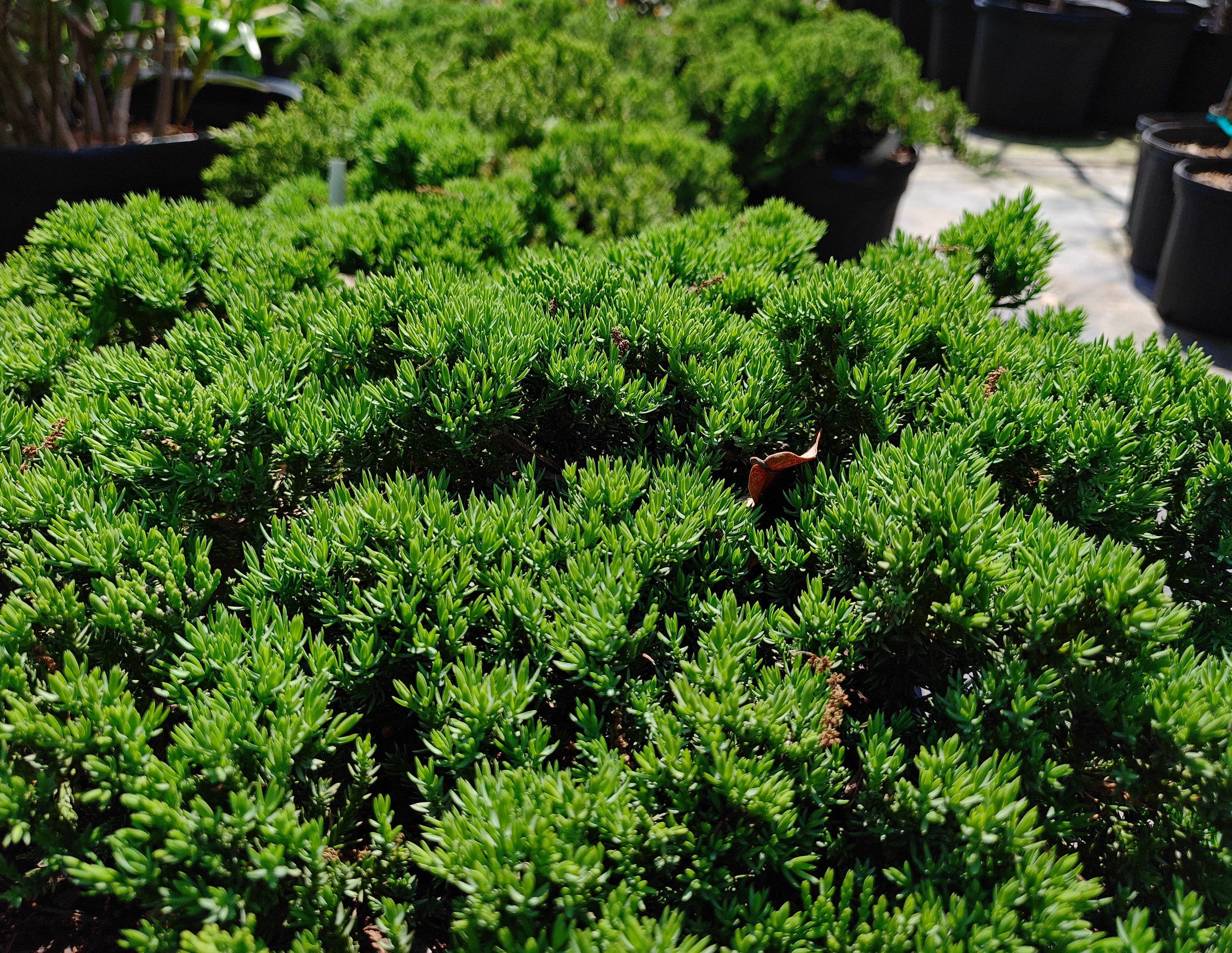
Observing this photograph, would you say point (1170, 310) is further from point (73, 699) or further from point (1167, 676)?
point (73, 699)

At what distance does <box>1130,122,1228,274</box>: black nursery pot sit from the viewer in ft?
18.5

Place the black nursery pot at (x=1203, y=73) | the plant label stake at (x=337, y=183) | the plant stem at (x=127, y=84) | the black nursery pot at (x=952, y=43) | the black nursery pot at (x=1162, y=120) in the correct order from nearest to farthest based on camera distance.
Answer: the plant label stake at (x=337, y=183)
the plant stem at (x=127, y=84)
the black nursery pot at (x=1162, y=120)
the black nursery pot at (x=1203, y=73)
the black nursery pot at (x=952, y=43)

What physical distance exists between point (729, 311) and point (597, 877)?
1.39m

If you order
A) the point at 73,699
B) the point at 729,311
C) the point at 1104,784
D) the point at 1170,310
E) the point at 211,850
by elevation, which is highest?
the point at 729,311

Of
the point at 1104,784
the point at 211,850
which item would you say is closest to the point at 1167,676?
the point at 1104,784

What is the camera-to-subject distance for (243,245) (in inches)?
101

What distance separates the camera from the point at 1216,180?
5152 mm

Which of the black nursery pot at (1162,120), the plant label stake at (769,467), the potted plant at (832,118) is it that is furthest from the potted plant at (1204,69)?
the plant label stake at (769,467)

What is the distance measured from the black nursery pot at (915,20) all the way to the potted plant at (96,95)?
30.1ft

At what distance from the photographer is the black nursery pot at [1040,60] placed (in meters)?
8.62

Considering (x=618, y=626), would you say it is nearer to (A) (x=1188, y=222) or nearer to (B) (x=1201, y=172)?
(A) (x=1188, y=222)

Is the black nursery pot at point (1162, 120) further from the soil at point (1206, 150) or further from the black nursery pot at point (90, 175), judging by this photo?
the black nursery pot at point (90, 175)

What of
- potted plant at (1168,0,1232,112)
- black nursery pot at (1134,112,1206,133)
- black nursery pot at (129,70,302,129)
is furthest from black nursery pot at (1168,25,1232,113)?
black nursery pot at (129,70,302,129)

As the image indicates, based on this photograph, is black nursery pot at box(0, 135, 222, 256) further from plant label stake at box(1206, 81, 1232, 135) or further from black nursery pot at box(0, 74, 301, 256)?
plant label stake at box(1206, 81, 1232, 135)
